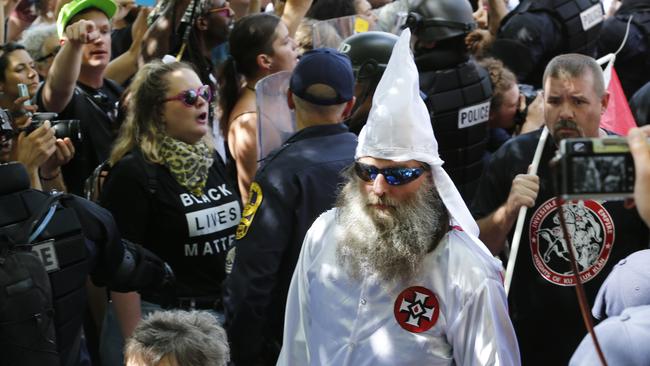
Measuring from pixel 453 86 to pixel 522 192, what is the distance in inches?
69.3

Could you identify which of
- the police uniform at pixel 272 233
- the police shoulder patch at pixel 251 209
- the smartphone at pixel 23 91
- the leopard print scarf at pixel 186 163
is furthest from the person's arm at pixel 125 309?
the smartphone at pixel 23 91

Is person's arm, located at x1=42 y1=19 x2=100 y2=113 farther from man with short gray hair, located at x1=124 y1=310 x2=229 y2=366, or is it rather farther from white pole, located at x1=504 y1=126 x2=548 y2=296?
white pole, located at x1=504 y1=126 x2=548 y2=296

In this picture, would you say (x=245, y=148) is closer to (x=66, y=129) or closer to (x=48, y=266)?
(x=66, y=129)

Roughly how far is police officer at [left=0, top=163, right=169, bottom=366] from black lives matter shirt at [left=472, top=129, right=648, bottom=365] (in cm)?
177

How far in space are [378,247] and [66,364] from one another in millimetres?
1504

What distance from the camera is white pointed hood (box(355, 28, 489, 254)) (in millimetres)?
3920

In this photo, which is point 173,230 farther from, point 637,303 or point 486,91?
point 637,303

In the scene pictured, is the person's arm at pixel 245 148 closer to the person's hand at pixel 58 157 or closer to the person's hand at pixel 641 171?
the person's hand at pixel 58 157

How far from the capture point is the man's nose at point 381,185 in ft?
13.0

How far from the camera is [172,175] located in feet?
17.8

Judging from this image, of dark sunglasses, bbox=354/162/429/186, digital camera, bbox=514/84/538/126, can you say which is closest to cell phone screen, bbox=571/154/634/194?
dark sunglasses, bbox=354/162/429/186

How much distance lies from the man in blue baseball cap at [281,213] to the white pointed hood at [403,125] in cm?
67

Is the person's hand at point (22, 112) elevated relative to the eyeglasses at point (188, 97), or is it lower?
lower

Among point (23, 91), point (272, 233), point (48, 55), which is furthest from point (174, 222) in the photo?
point (48, 55)
